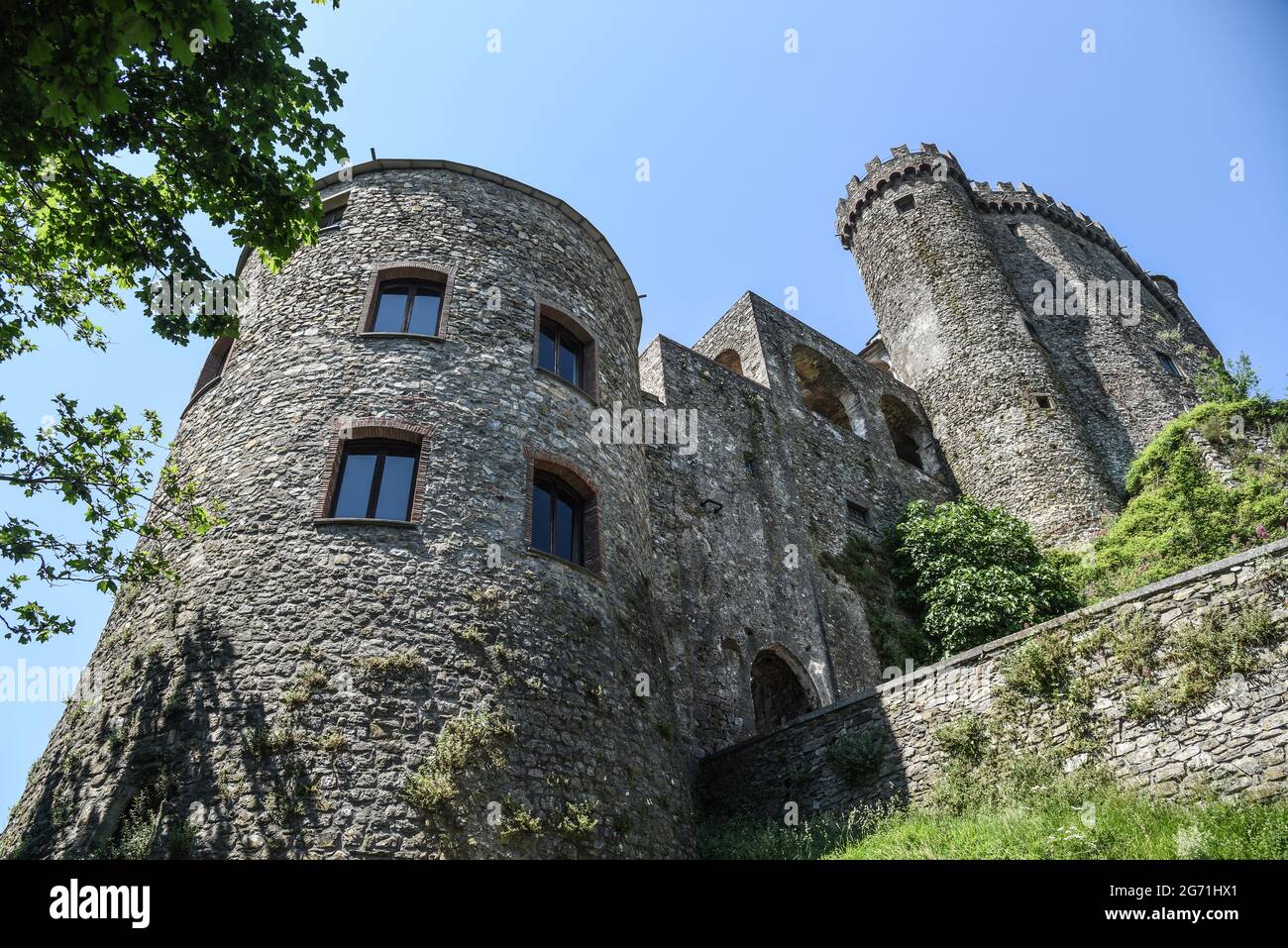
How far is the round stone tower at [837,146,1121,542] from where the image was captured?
67.6ft

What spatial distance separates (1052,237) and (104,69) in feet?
93.1

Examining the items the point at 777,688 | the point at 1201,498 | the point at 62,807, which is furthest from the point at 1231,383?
the point at 62,807

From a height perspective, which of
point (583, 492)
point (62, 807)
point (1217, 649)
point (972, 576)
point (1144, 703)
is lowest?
point (62, 807)

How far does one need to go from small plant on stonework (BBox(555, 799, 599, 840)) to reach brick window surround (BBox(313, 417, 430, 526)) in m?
3.58

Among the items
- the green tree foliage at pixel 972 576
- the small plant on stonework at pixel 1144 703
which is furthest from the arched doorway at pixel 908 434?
the small plant on stonework at pixel 1144 703

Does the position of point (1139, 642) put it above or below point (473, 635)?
below

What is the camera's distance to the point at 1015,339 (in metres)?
23.3

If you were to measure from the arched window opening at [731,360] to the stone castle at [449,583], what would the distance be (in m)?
3.68

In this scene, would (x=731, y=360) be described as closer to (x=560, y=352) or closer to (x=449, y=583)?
(x=560, y=352)

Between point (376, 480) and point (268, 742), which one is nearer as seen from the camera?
point (268, 742)

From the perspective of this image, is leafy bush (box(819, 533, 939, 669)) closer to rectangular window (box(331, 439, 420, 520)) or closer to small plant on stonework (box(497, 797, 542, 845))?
rectangular window (box(331, 439, 420, 520))

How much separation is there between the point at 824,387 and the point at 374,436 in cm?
1674

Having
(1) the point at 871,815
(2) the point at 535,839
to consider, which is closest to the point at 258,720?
(2) the point at 535,839

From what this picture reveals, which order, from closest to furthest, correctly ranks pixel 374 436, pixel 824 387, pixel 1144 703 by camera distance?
pixel 1144 703 → pixel 374 436 → pixel 824 387
